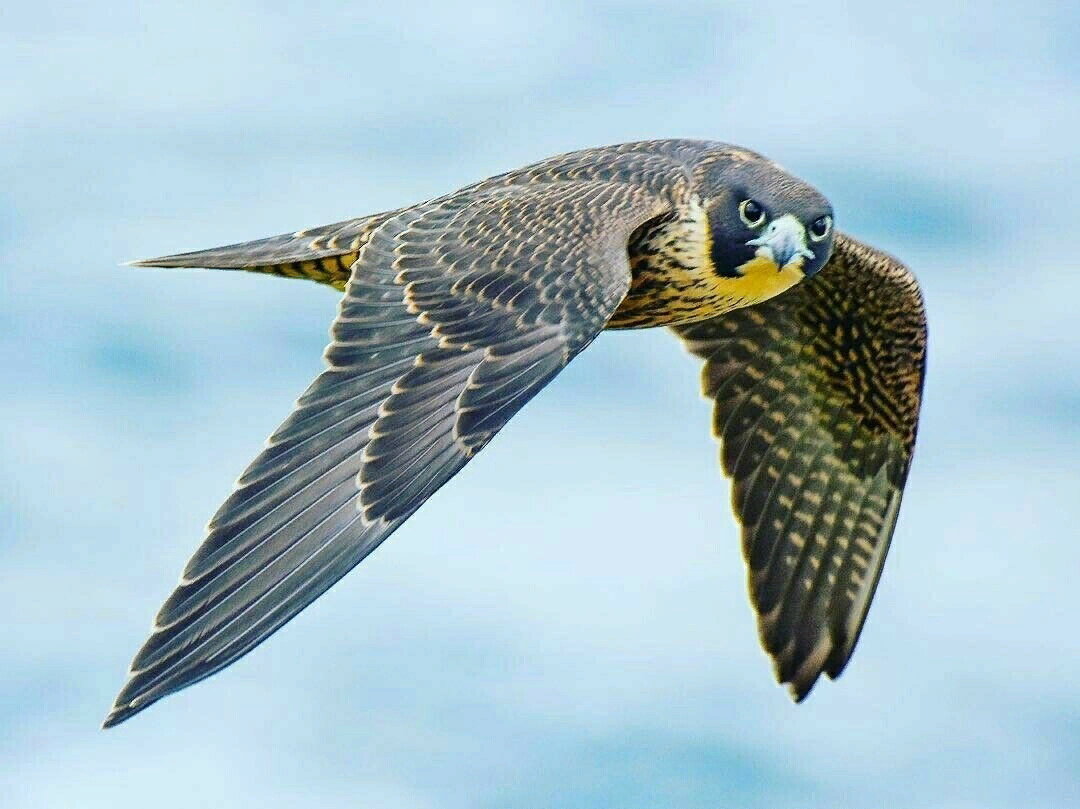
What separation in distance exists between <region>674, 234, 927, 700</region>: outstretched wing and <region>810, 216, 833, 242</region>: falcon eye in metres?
0.93

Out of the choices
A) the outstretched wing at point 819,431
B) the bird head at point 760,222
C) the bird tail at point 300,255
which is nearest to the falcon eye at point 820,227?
the bird head at point 760,222

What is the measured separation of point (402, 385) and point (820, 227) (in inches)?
88.2

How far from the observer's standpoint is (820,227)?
844 centimetres

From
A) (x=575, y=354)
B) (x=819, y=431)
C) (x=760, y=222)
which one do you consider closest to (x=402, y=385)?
(x=575, y=354)

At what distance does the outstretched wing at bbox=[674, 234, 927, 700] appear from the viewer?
373 inches

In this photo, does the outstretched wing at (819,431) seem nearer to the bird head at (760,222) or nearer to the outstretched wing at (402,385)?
the bird head at (760,222)

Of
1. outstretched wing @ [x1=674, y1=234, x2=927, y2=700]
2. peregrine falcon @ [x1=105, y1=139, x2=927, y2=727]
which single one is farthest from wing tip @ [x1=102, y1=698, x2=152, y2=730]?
outstretched wing @ [x1=674, y1=234, x2=927, y2=700]

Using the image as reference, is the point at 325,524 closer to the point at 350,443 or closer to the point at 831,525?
the point at 350,443

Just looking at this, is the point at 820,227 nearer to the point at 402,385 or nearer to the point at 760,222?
the point at 760,222

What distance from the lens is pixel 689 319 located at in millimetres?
8672

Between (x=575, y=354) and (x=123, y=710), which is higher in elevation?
(x=575, y=354)

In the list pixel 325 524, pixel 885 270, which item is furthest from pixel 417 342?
pixel 885 270

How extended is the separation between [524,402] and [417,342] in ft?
1.49

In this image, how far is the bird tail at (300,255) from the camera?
827cm
